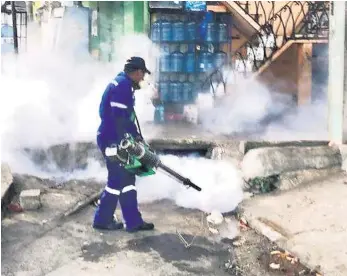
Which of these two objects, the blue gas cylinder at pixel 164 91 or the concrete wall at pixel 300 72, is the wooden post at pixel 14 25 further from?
the concrete wall at pixel 300 72

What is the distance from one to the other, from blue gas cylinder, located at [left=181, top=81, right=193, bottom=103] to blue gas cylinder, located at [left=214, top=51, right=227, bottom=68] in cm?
32

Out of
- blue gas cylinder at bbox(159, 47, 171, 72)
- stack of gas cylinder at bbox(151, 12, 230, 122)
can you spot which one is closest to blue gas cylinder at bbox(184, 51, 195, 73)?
stack of gas cylinder at bbox(151, 12, 230, 122)

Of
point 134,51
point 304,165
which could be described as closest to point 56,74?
point 134,51

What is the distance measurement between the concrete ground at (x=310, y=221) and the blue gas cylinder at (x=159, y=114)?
1.00m

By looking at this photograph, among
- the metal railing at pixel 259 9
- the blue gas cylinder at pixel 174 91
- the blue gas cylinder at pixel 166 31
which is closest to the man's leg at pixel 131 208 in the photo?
the blue gas cylinder at pixel 174 91

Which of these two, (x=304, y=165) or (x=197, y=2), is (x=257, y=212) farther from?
(x=197, y=2)

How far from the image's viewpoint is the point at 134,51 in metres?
4.11

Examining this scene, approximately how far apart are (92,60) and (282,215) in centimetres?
185

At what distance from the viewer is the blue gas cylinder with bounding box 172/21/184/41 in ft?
14.9

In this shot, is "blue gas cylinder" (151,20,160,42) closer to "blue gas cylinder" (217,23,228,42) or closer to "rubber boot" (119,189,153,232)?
"blue gas cylinder" (217,23,228,42)

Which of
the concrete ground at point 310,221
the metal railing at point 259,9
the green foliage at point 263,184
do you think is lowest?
the concrete ground at point 310,221

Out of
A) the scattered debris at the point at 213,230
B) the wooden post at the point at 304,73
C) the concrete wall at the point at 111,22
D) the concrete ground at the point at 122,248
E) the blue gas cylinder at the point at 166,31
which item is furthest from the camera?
the wooden post at the point at 304,73

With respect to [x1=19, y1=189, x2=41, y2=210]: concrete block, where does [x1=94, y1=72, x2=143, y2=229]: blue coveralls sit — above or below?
above

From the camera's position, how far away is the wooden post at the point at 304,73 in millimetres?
4844
